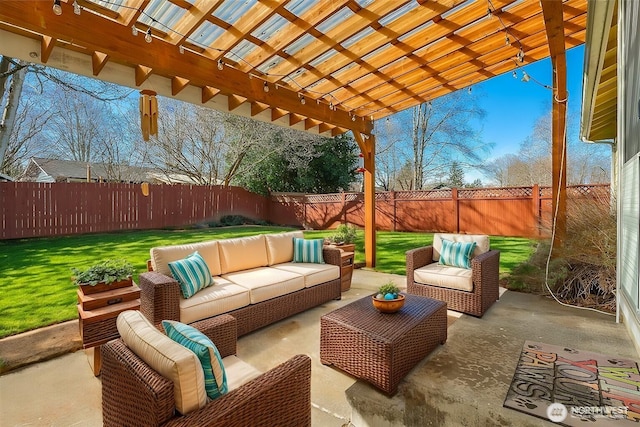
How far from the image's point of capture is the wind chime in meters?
3.10

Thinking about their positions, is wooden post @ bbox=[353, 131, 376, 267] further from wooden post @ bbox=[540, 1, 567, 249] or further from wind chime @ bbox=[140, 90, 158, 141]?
wind chime @ bbox=[140, 90, 158, 141]

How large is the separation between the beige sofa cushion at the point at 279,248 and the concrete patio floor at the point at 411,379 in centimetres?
102

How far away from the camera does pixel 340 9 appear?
279cm

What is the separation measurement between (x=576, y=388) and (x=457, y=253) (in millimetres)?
2044

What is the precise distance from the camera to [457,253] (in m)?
3.88

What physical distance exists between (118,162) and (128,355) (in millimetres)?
15490

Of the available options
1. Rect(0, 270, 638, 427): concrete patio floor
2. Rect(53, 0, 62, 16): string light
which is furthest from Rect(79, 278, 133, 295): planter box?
Rect(53, 0, 62, 16): string light

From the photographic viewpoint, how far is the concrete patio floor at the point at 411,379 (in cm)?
193

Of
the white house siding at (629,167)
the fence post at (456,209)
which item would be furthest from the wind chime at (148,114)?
the fence post at (456,209)

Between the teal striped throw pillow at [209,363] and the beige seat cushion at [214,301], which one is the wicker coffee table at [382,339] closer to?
the beige seat cushion at [214,301]

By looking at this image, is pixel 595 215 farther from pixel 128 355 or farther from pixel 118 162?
pixel 118 162

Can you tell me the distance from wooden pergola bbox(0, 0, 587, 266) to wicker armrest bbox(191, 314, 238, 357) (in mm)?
2344

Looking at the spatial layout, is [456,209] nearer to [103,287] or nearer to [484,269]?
[484,269]

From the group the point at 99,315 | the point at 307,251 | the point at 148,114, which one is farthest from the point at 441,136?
the point at 99,315
